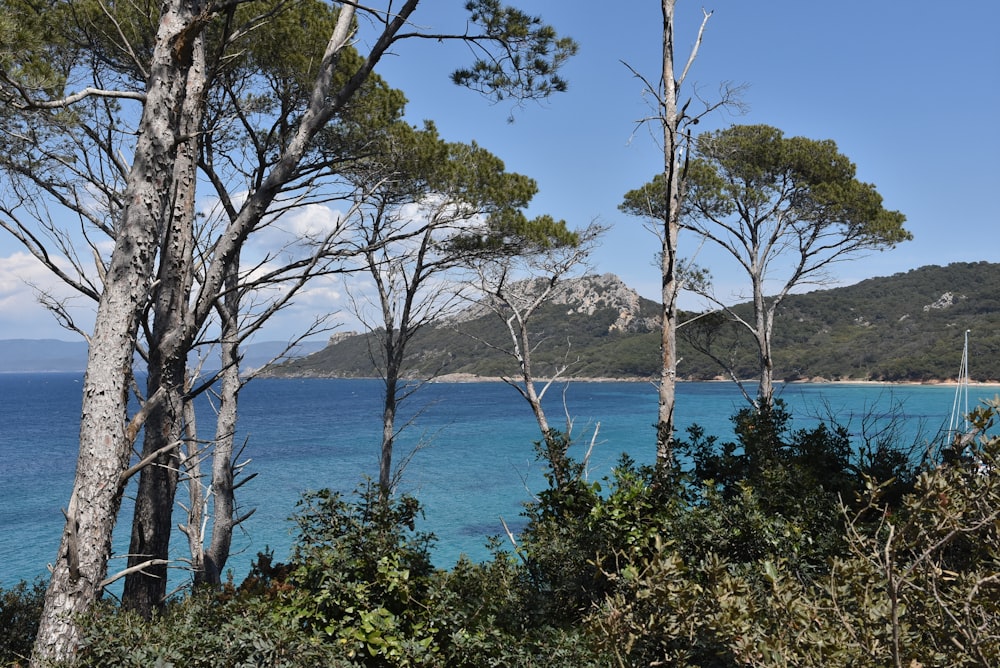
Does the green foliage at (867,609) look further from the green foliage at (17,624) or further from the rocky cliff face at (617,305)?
the rocky cliff face at (617,305)

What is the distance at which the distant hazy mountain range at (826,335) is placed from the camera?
48.2 meters

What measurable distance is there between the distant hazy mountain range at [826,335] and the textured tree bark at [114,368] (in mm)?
34653

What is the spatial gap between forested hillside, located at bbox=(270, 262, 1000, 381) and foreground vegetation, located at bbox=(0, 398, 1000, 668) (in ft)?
110

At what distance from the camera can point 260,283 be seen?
463 centimetres

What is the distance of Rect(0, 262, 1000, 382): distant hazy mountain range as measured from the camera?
4816 centimetres

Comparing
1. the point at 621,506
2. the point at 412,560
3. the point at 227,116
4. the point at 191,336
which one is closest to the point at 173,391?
the point at 191,336

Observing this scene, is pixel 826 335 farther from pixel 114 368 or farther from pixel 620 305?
pixel 114 368

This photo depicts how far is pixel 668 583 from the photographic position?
228 cm

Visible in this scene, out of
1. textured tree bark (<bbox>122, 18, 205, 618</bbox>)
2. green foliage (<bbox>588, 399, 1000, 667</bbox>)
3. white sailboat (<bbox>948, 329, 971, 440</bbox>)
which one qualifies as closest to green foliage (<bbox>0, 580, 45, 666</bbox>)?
textured tree bark (<bbox>122, 18, 205, 618</bbox>)

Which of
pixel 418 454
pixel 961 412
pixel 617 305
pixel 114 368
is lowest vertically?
pixel 418 454

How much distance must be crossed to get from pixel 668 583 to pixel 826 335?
62.0 meters

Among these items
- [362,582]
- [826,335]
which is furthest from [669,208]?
[826,335]

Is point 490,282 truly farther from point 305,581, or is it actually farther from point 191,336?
point 305,581

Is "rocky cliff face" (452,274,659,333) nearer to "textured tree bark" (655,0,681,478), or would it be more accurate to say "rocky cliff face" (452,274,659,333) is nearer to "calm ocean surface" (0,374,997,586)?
"calm ocean surface" (0,374,997,586)
